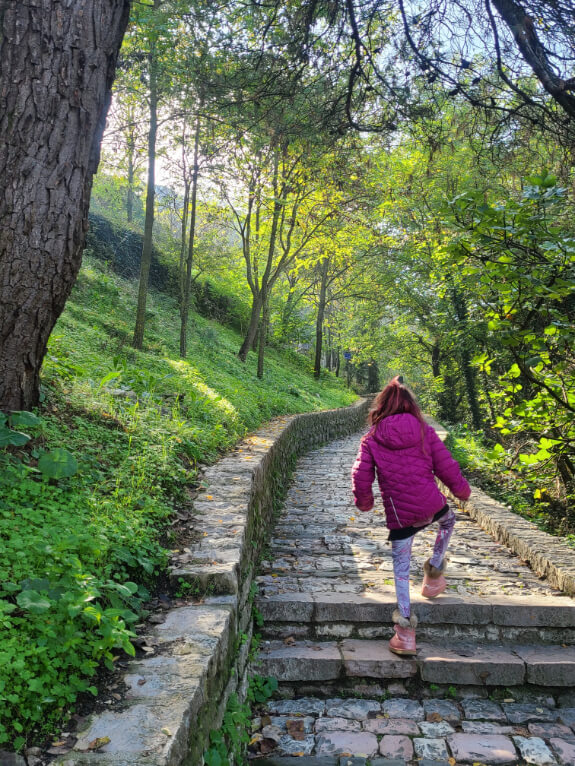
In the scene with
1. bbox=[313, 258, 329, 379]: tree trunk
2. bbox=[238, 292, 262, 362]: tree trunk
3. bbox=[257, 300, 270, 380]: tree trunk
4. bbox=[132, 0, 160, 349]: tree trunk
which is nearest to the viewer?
bbox=[132, 0, 160, 349]: tree trunk

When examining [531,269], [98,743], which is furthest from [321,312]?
[98,743]

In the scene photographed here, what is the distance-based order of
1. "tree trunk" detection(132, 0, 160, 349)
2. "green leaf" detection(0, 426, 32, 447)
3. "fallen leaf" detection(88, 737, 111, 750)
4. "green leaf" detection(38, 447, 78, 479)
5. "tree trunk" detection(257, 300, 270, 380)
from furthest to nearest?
"tree trunk" detection(257, 300, 270, 380) < "tree trunk" detection(132, 0, 160, 349) < "green leaf" detection(38, 447, 78, 479) < "green leaf" detection(0, 426, 32, 447) < "fallen leaf" detection(88, 737, 111, 750)

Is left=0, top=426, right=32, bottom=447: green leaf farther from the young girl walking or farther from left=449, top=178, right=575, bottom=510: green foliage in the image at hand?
left=449, top=178, right=575, bottom=510: green foliage

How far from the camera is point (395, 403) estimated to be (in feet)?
12.6

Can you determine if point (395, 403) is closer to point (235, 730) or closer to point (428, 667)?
point (428, 667)

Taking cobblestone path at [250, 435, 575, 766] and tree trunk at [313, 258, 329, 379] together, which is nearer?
cobblestone path at [250, 435, 575, 766]

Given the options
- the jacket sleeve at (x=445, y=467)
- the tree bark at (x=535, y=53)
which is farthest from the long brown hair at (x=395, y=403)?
the tree bark at (x=535, y=53)

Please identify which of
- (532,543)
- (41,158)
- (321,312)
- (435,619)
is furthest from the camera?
(321,312)

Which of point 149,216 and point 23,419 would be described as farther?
point 149,216

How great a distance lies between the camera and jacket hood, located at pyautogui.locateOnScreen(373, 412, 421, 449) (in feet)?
12.3

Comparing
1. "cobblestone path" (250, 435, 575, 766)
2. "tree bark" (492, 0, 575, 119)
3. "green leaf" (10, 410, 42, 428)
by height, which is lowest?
"cobblestone path" (250, 435, 575, 766)

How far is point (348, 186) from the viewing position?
13742mm

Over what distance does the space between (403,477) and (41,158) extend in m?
3.14

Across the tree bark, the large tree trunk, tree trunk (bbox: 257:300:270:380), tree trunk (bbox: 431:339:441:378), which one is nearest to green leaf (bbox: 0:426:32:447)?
the large tree trunk
